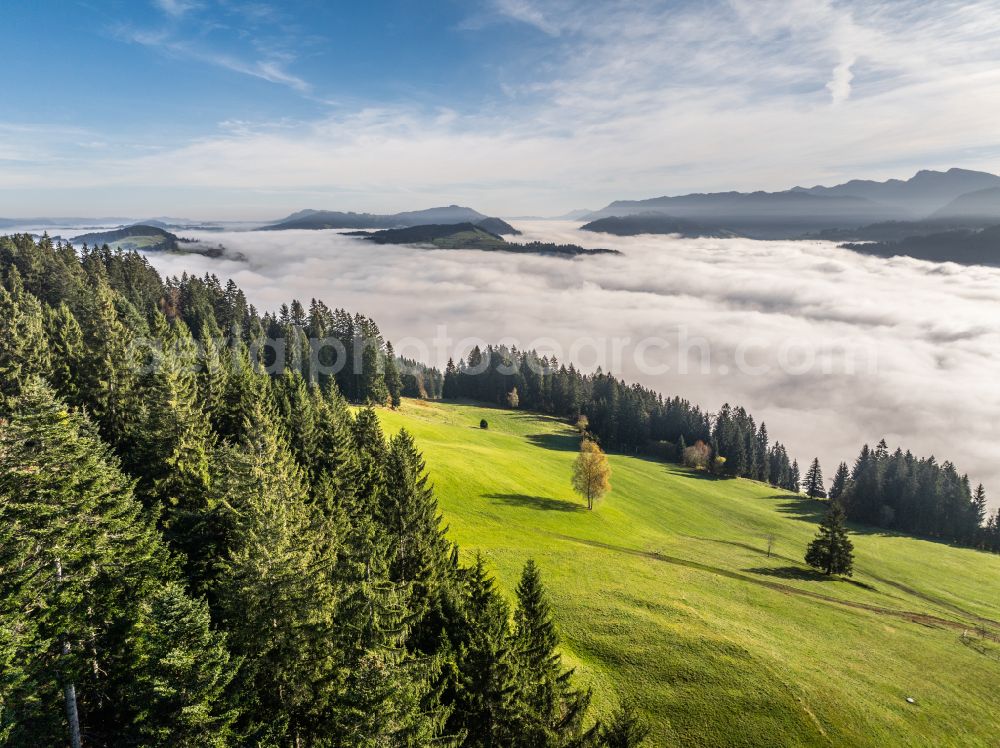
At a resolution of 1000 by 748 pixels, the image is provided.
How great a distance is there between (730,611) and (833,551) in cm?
3581

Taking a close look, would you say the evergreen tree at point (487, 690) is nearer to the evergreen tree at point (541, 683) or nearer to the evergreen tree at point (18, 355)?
the evergreen tree at point (541, 683)

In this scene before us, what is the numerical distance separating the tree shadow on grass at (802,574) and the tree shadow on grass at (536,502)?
26.8m

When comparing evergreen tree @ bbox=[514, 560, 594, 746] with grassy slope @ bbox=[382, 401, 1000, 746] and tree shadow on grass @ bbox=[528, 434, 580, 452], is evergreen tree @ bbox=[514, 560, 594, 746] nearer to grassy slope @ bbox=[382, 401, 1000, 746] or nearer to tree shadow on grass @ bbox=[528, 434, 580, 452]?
grassy slope @ bbox=[382, 401, 1000, 746]

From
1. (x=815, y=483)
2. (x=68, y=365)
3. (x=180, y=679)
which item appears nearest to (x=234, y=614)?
(x=180, y=679)

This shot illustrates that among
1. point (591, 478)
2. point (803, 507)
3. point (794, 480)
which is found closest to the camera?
point (591, 478)

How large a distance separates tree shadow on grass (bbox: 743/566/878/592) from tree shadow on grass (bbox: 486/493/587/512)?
26785 mm

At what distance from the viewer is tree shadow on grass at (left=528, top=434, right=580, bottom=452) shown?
138 metres

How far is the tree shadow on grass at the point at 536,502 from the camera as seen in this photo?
7431cm

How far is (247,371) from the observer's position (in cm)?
4891

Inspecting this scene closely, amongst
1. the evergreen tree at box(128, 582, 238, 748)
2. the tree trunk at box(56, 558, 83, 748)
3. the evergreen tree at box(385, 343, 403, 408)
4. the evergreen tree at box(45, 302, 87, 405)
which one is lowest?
the evergreen tree at box(385, 343, 403, 408)

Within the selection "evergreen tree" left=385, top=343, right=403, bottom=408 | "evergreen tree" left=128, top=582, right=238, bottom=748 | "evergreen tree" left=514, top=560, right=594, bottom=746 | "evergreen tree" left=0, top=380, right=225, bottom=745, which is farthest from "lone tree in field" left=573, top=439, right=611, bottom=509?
"evergreen tree" left=128, top=582, right=238, bottom=748

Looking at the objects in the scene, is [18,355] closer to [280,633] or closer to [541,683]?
[280,633]

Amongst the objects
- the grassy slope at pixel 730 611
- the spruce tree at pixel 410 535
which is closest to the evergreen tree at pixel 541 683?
the spruce tree at pixel 410 535

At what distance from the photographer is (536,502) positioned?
257ft
